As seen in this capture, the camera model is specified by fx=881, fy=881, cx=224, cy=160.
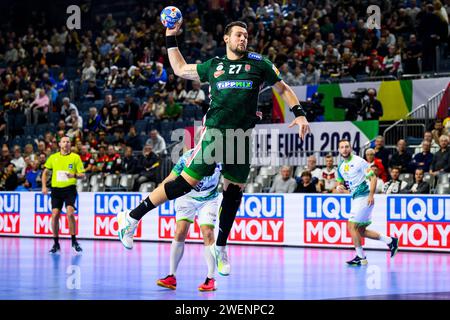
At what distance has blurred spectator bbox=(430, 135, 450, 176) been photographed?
20.5 metres

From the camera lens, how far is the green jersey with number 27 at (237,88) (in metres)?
10.6

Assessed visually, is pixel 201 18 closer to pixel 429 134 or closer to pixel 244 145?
pixel 429 134

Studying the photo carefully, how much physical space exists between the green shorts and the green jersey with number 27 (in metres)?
0.11

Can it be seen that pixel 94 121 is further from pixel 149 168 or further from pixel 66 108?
pixel 149 168

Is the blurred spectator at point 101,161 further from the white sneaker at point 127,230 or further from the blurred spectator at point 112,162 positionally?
the white sneaker at point 127,230

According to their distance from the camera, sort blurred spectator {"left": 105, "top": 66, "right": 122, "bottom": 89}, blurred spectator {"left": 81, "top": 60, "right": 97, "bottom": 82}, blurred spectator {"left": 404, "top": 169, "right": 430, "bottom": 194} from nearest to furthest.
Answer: blurred spectator {"left": 404, "top": 169, "right": 430, "bottom": 194} → blurred spectator {"left": 105, "top": 66, "right": 122, "bottom": 89} → blurred spectator {"left": 81, "top": 60, "right": 97, "bottom": 82}

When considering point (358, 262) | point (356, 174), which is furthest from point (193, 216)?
point (356, 174)

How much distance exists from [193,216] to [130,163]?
42.3 ft

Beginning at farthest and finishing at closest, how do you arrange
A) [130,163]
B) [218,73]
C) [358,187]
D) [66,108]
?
[66,108] < [130,163] < [358,187] < [218,73]

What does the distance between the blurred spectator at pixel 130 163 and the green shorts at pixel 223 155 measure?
1483cm

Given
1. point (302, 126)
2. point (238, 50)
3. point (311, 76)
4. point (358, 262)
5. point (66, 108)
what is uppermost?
point (311, 76)

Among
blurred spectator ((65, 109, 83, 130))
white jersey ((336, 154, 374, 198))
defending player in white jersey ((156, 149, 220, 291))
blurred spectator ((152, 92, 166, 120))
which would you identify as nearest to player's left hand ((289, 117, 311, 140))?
defending player in white jersey ((156, 149, 220, 291))

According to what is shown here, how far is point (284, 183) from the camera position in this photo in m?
22.6

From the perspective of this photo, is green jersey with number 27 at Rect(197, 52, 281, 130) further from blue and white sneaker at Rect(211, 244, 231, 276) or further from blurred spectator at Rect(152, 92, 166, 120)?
blurred spectator at Rect(152, 92, 166, 120)
